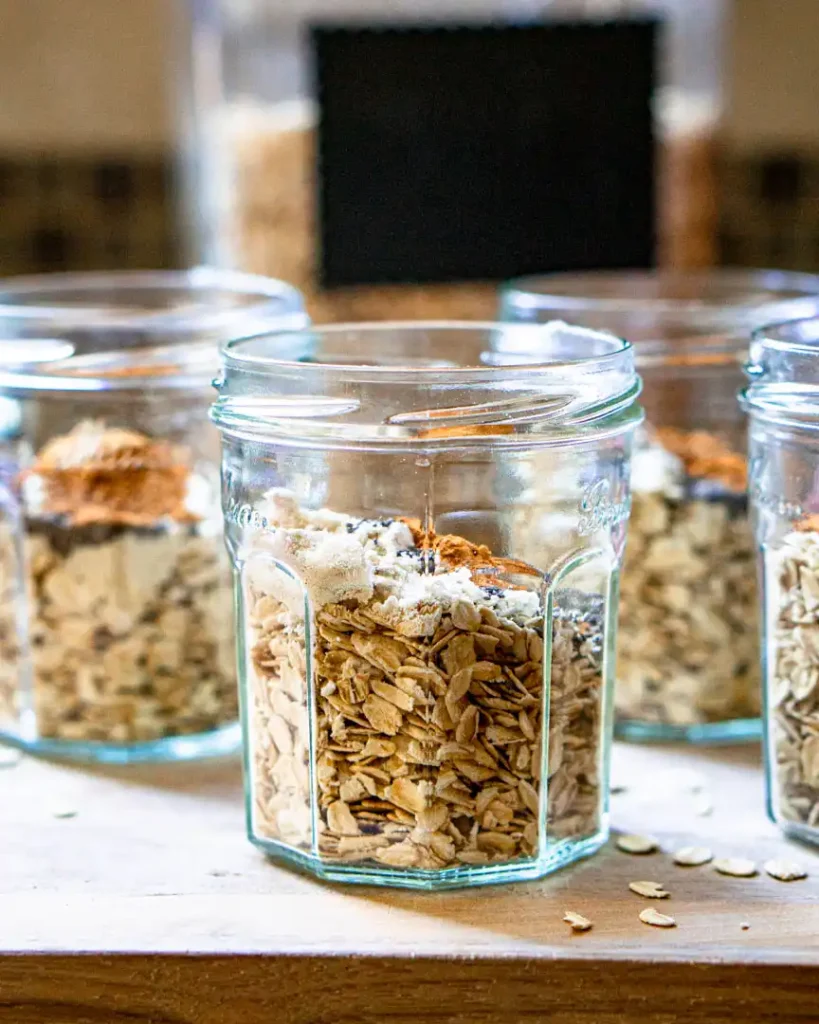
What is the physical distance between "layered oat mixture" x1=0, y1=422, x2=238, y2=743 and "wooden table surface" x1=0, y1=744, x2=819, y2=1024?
0.44 feet

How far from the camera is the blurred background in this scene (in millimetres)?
1982

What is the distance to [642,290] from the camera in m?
0.94

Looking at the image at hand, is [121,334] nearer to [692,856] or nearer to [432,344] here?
[432,344]

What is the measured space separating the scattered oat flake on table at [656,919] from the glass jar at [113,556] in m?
0.29

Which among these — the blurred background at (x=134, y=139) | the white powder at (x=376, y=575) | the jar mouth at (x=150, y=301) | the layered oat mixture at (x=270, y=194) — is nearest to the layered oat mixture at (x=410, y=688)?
the white powder at (x=376, y=575)

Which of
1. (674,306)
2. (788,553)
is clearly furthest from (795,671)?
(674,306)

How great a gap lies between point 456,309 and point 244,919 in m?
1.08

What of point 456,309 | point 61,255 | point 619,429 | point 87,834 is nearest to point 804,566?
point 619,429

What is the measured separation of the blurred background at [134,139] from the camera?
1.98 meters

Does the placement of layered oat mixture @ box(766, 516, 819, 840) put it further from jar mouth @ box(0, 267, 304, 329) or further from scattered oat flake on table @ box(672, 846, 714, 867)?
jar mouth @ box(0, 267, 304, 329)

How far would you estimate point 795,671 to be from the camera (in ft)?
2.08

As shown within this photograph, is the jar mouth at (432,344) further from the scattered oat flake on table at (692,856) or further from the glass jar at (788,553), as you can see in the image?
the scattered oat flake on table at (692,856)

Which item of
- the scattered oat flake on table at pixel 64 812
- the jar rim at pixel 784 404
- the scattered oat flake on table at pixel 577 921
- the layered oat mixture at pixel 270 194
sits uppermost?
the layered oat mixture at pixel 270 194

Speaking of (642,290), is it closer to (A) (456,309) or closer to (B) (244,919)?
(B) (244,919)
